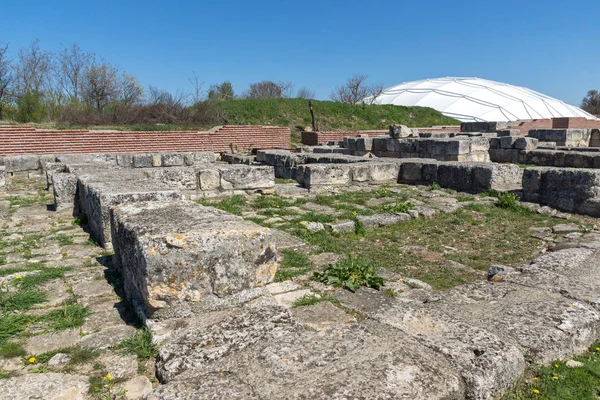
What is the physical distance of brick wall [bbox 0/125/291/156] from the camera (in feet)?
50.9

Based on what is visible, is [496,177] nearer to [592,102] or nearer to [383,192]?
[383,192]

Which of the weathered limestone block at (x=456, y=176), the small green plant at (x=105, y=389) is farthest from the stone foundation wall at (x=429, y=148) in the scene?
the small green plant at (x=105, y=389)

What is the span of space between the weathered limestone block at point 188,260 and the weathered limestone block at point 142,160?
9009 mm

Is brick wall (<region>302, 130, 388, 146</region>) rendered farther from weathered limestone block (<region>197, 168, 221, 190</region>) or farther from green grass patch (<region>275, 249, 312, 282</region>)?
green grass patch (<region>275, 249, 312, 282</region>)

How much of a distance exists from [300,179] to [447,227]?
366cm

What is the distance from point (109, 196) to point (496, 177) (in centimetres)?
662

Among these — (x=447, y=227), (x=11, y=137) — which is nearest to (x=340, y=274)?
(x=447, y=227)

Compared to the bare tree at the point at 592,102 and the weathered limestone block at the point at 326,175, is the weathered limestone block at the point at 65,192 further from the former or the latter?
the bare tree at the point at 592,102

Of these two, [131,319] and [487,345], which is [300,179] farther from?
[487,345]

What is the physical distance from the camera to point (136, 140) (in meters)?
17.9

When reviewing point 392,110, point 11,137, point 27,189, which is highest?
point 392,110

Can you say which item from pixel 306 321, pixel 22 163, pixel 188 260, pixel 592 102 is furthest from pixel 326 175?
pixel 592 102

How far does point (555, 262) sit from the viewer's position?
13.2 ft

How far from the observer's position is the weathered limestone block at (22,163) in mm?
12680
